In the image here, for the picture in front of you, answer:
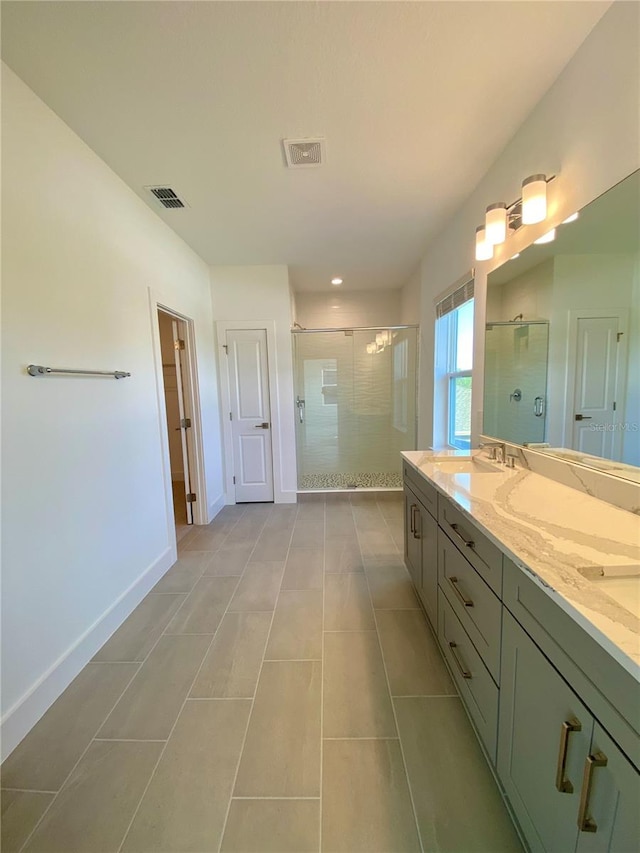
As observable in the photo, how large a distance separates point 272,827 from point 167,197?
10.4ft

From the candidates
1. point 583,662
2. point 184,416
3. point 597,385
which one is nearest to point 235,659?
point 583,662

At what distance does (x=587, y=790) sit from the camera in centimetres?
64

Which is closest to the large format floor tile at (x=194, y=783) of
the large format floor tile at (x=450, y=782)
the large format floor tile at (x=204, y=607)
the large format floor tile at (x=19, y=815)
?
the large format floor tile at (x=19, y=815)

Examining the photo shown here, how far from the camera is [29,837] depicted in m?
0.99

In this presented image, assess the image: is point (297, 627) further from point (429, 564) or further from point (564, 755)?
point (564, 755)

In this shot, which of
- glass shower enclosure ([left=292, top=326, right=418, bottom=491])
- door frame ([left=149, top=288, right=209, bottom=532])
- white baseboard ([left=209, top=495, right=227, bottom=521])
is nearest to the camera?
door frame ([left=149, top=288, right=209, bottom=532])

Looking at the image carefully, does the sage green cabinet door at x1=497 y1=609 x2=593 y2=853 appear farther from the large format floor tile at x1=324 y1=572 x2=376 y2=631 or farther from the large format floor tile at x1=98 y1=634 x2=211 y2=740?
the large format floor tile at x1=98 y1=634 x2=211 y2=740

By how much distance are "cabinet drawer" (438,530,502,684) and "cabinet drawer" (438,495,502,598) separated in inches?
1.4

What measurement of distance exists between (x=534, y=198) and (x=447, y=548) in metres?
1.62

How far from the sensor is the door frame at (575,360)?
120 cm

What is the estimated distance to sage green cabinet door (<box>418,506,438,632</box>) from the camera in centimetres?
163

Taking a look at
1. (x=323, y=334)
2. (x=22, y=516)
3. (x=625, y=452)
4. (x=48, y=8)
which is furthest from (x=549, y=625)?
(x=323, y=334)

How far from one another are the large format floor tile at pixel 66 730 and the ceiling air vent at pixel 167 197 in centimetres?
278

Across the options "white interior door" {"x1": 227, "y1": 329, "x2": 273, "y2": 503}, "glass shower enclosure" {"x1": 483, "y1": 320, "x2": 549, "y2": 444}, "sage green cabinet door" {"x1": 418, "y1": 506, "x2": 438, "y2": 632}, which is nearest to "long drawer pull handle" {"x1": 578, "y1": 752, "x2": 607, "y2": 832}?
"sage green cabinet door" {"x1": 418, "y1": 506, "x2": 438, "y2": 632}
